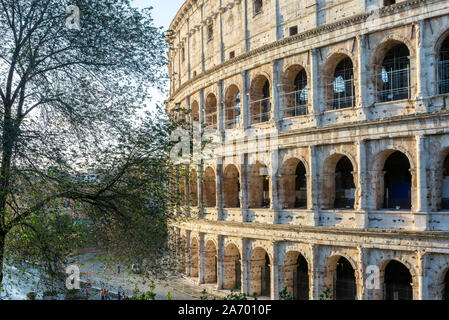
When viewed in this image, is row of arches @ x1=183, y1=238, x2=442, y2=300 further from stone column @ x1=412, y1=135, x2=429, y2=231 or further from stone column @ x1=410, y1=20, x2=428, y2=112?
stone column @ x1=410, y1=20, x2=428, y2=112

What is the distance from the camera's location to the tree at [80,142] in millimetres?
10664

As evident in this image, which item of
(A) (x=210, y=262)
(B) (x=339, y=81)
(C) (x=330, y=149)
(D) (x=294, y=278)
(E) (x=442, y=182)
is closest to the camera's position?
(E) (x=442, y=182)

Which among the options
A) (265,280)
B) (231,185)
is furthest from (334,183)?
(231,185)

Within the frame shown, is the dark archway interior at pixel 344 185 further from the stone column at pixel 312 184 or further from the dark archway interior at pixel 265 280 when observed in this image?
the dark archway interior at pixel 265 280

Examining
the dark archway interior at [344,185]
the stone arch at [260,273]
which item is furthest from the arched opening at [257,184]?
the dark archway interior at [344,185]

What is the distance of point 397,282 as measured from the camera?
768 inches

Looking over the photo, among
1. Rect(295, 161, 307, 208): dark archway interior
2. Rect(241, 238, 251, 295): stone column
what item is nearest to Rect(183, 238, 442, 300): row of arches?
Rect(241, 238, 251, 295): stone column

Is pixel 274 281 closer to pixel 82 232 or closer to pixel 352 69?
pixel 352 69

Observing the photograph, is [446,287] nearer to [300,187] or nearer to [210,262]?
[300,187]

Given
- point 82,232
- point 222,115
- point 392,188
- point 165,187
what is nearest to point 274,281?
point 392,188

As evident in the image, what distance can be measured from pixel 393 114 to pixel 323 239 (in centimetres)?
569

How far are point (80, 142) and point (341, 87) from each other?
1321cm

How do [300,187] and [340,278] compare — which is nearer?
[340,278]

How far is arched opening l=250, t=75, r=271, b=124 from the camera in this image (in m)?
23.7
